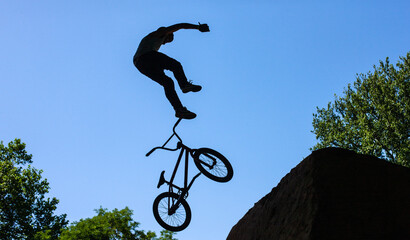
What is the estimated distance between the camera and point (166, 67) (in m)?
6.92

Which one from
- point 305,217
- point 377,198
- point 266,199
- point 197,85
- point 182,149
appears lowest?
point 377,198

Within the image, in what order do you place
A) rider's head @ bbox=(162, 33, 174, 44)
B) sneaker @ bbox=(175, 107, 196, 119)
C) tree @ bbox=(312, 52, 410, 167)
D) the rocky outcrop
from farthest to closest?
tree @ bbox=(312, 52, 410, 167)
rider's head @ bbox=(162, 33, 174, 44)
sneaker @ bbox=(175, 107, 196, 119)
the rocky outcrop

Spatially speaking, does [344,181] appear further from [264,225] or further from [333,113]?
[333,113]

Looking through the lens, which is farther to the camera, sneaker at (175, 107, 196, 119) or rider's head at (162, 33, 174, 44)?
rider's head at (162, 33, 174, 44)

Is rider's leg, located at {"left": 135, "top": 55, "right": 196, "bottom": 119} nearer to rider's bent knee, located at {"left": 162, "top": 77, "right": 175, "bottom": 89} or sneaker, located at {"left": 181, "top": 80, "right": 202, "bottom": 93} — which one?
rider's bent knee, located at {"left": 162, "top": 77, "right": 175, "bottom": 89}

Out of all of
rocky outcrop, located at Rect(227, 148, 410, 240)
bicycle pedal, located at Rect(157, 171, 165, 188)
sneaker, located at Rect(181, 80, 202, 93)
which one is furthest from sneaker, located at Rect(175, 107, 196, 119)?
rocky outcrop, located at Rect(227, 148, 410, 240)

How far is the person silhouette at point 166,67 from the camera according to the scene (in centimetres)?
678

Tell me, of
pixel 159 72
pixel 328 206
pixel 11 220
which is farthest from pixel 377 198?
pixel 11 220

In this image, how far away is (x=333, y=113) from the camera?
22828mm

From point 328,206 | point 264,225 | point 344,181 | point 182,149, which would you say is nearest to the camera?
point 328,206

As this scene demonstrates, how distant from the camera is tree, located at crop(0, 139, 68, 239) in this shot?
23875 millimetres

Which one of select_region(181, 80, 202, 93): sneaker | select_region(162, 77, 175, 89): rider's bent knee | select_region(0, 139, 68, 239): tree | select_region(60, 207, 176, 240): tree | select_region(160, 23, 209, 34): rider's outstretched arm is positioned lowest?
select_region(181, 80, 202, 93): sneaker

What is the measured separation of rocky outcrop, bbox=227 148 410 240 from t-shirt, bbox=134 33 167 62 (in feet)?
13.2

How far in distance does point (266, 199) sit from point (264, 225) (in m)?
0.56
